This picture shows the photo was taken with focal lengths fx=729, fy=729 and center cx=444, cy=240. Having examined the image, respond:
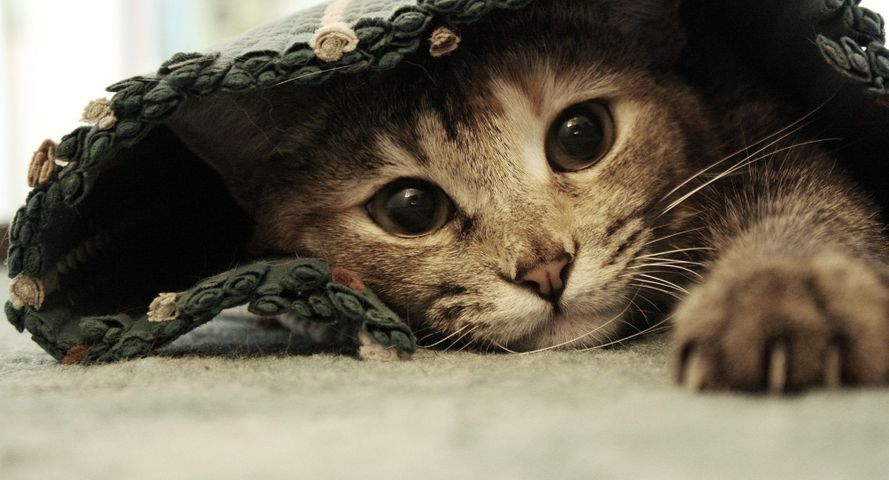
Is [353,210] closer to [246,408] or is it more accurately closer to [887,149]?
[246,408]

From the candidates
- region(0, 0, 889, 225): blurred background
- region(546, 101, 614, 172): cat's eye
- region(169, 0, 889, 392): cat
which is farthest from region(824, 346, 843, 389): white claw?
region(0, 0, 889, 225): blurred background

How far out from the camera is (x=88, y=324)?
0.90m

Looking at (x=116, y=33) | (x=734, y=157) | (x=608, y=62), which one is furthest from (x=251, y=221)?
(x=116, y=33)

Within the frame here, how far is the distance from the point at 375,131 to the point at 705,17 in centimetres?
63

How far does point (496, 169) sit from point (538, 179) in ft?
0.19

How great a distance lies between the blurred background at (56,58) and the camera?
10.4 feet

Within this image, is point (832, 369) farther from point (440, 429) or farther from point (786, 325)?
point (440, 429)

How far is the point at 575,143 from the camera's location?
3.35 feet

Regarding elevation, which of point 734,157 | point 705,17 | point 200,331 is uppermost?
point 705,17

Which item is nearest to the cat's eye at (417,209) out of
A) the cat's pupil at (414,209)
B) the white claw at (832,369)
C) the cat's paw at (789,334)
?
the cat's pupil at (414,209)

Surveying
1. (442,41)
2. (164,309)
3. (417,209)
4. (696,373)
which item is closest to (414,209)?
(417,209)

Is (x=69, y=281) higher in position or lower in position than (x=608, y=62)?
lower

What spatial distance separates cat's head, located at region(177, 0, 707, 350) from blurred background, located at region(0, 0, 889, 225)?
2.33 meters

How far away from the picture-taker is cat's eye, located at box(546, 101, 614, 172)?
1.02 meters
